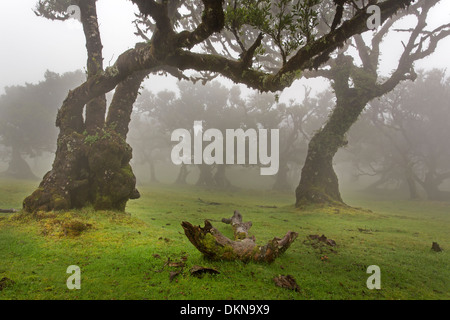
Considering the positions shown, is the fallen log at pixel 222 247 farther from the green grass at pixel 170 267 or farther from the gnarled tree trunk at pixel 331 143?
the gnarled tree trunk at pixel 331 143

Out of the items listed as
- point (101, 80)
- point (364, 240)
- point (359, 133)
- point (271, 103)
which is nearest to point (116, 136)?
point (101, 80)

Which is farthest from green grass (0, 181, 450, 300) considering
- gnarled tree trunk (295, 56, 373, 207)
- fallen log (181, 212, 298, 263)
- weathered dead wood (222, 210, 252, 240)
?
gnarled tree trunk (295, 56, 373, 207)

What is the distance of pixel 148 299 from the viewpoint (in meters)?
3.95

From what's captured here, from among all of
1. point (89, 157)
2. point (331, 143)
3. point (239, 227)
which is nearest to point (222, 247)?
point (239, 227)

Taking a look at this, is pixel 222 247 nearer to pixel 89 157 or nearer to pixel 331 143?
pixel 89 157

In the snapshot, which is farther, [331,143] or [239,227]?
[331,143]

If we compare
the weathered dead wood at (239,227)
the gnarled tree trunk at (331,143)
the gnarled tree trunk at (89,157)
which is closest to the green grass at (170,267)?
the weathered dead wood at (239,227)

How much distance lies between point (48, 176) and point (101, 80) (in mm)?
4618

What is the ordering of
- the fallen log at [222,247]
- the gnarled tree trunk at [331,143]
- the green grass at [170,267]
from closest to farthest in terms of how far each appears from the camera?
the green grass at [170,267] < the fallen log at [222,247] < the gnarled tree trunk at [331,143]

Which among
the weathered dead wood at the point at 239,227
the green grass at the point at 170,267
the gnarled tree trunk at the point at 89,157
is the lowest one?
the green grass at the point at 170,267

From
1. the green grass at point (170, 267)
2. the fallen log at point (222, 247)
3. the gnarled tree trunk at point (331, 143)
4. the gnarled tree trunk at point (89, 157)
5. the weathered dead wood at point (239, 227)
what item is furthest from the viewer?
the gnarled tree trunk at point (331, 143)

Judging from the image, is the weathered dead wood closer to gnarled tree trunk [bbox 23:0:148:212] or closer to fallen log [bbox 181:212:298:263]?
fallen log [bbox 181:212:298:263]

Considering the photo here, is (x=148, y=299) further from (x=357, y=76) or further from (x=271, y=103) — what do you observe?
(x=271, y=103)

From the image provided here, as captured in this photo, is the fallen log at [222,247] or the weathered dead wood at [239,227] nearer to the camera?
the fallen log at [222,247]
